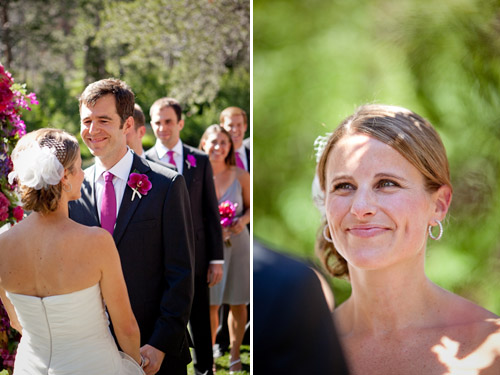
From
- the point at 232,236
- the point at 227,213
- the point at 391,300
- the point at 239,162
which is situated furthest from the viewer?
the point at 239,162

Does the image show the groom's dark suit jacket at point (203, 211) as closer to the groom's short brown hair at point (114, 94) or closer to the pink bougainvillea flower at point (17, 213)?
the pink bougainvillea flower at point (17, 213)

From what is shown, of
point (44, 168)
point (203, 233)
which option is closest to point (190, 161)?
point (203, 233)

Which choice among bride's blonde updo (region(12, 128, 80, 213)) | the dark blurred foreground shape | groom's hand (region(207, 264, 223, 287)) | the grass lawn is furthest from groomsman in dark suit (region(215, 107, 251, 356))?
bride's blonde updo (region(12, 128, 80, 213))

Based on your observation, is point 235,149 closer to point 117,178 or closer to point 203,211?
point 203,211

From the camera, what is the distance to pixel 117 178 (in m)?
3.25

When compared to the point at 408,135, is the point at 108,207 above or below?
below

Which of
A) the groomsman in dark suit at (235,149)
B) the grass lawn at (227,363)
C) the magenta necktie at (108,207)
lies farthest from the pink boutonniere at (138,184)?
the groomsman in dark suit at (235,149)

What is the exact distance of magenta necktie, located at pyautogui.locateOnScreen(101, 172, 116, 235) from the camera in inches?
127

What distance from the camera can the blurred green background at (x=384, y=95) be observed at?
287cm

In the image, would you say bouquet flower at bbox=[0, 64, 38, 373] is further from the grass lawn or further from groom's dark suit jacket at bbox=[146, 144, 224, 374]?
the grass lawn

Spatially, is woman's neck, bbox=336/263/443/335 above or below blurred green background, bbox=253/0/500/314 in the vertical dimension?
below

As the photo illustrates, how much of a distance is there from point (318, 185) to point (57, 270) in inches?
50.2

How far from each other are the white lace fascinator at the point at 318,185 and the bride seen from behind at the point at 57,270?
103cm

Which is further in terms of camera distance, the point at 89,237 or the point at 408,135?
the point at 408,135
